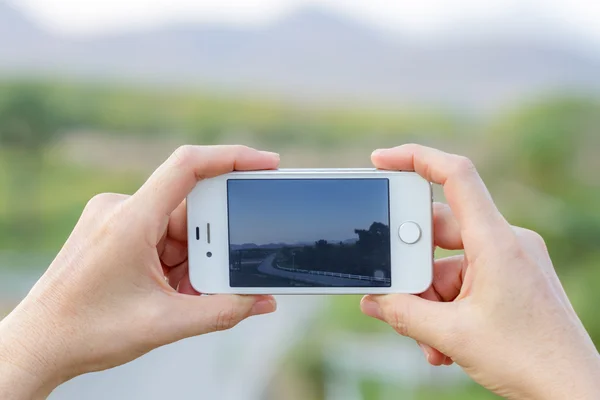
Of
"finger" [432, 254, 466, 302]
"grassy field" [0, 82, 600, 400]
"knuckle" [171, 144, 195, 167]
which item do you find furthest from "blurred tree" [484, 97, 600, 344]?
"knuckle" [171, 144, 195, 167]

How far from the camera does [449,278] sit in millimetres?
727

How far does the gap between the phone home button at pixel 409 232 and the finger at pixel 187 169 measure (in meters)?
0.17

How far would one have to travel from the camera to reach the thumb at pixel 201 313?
620 millimetres

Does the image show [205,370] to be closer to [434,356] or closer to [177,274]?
[177,274]

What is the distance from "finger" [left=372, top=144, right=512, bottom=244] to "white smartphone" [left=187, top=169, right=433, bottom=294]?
5 centimetres

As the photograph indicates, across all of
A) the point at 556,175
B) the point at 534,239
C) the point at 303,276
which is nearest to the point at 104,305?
the point at 303,276

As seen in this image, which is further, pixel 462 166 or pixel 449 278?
pixel 449 278

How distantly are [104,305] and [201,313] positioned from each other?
101 mm

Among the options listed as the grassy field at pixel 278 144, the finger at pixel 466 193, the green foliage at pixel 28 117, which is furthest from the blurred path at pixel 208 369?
the finger at pixel 466 193

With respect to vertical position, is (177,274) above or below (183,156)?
below

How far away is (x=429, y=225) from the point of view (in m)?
0.69

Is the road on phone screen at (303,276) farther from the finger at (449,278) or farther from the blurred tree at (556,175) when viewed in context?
the blurred tree at (556,175)

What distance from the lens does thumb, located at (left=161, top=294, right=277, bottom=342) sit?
620mm

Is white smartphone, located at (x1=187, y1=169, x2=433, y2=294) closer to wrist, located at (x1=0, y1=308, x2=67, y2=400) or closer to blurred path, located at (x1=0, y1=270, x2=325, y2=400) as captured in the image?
wrist, located at (x1=0, y1=308, x2=67, y2=400)
